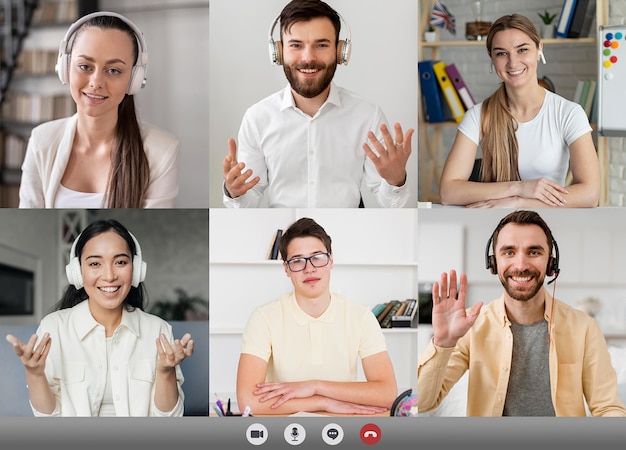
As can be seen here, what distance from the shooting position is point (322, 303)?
245 cm

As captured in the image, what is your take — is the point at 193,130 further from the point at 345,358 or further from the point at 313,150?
the point at 345,358

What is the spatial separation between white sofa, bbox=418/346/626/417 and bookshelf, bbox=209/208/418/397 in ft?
0.43

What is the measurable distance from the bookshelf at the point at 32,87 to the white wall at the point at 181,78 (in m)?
0.15

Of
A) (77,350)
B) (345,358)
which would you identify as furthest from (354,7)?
(77,350)

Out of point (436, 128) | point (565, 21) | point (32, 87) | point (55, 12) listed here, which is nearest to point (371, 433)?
point (436, 128)

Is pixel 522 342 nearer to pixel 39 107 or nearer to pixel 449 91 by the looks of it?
pixel 449 91

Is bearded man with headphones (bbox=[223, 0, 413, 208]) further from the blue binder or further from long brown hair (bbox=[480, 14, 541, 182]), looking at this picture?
long brown hair (bbox=[480, 14, 541, 182])

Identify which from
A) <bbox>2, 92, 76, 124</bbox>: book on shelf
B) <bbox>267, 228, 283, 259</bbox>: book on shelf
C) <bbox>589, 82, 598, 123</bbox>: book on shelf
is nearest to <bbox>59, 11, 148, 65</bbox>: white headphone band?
<bbox>2, 92, 76, 124</bbox>: book on shelf

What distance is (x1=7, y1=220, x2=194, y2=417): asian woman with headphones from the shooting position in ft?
8.11

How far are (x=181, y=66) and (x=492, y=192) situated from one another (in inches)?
42.9

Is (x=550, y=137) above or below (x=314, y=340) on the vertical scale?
above

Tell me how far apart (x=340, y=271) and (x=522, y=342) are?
619 millimetres

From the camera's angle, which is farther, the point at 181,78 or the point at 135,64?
the point at 181,78

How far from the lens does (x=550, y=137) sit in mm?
2432
